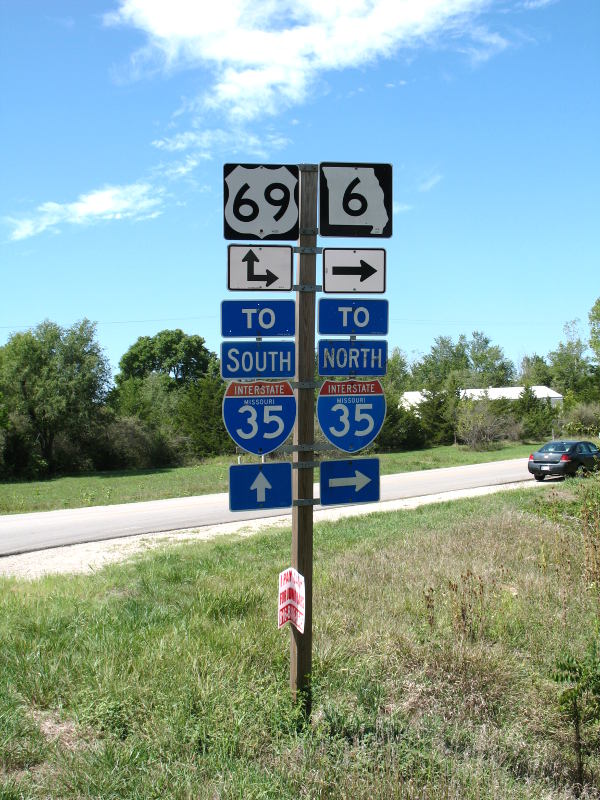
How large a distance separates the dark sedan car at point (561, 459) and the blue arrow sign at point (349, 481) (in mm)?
20619

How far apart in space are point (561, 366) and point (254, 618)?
323ft

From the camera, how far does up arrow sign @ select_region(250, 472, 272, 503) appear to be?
4.64 m

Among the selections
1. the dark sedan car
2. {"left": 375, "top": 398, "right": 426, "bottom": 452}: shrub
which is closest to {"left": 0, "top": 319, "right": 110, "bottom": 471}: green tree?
{"left": 375, "top": 398, "right": 426, "bottom": 452}: shrub

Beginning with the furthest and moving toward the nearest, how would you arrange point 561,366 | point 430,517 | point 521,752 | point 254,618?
1. point 561,366
2. point 430,517
3. point 254,618
4. point 521,752

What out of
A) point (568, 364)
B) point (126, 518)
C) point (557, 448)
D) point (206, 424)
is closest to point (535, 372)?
point (568, 364)

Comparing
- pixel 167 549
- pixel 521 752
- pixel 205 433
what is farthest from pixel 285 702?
pixel 205 433

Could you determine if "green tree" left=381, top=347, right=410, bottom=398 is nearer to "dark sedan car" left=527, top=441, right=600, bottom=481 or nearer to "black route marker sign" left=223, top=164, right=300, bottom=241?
"dark sedan car" left=527, top=441, right=600, bottom=481

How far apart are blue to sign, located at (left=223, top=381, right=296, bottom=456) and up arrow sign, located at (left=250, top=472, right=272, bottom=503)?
18 centimetres

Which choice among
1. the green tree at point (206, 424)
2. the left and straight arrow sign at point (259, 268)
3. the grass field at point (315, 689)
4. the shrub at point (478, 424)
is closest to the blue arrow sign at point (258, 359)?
the left and straight arrow sign at point (259, 268)

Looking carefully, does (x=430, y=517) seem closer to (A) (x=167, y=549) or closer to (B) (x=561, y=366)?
(A) (x=167, y=549)

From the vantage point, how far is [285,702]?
442 cm

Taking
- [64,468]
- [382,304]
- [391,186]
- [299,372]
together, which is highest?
[391,186]

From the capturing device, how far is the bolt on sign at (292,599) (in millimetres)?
4434

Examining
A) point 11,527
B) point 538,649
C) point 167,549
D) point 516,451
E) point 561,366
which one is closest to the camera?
point 538,649
